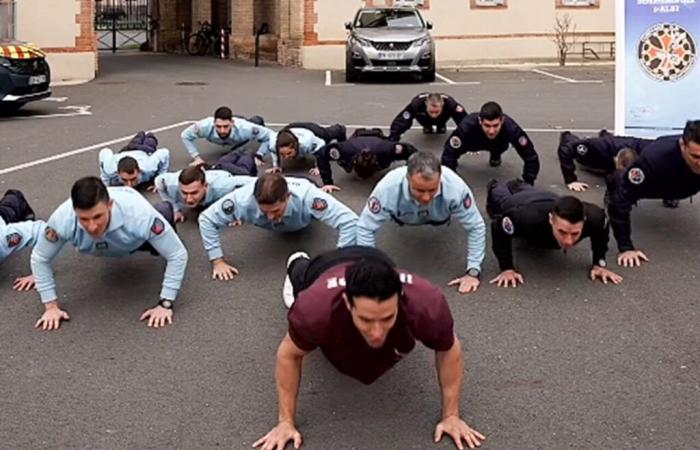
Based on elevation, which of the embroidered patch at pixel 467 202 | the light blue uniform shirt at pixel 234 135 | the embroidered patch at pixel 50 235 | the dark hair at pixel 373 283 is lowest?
the embroidered patch at pixel 50 235

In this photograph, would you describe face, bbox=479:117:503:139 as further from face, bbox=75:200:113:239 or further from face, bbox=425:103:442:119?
face, bbox=75:200:113:239

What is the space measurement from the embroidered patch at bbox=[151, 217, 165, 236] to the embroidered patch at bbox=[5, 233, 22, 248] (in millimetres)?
1446

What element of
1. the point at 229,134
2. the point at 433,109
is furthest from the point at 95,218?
the point at 433,109

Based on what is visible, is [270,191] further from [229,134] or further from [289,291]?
[229,134]

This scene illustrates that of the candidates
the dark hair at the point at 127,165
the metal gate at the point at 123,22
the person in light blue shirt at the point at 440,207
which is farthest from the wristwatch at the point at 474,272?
the metal gate at the point at 123,22

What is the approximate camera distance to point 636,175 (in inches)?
278

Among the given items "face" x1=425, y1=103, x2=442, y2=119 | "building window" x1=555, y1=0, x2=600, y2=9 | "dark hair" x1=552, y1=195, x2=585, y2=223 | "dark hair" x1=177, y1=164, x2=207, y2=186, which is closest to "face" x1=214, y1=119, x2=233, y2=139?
"face" x1=425, y1=103, x2=442, y2=119

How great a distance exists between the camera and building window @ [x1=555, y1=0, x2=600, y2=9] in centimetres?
2870

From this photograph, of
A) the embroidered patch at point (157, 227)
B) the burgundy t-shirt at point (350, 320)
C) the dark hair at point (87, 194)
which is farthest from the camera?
the embroidered patch at point (157, 227)

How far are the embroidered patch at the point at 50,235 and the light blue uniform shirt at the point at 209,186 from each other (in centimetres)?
200

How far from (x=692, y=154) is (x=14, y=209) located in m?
5.32

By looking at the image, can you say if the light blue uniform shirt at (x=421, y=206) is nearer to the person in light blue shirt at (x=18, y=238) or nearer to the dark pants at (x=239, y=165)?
the person in light blue shirt at (x=18, y=238)

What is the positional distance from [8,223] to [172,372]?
272 centimetres

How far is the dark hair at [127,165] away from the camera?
8516 mm
